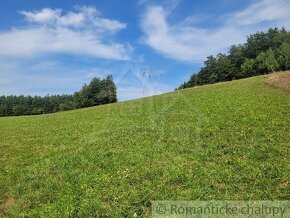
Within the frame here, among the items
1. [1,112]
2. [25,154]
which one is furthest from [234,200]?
[1,112]

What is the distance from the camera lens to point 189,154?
16.3 m

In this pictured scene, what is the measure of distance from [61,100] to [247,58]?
105 meters

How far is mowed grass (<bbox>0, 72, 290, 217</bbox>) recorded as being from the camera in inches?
457

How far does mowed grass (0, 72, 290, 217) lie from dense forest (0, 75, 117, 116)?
98931mm

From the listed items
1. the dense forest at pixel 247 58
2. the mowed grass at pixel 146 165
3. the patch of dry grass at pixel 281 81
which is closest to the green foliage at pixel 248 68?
the dense forest at pixel 247 58

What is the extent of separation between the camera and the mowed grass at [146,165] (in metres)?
11.6

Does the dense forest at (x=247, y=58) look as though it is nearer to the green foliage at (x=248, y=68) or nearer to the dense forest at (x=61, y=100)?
the green foliage at (x=248, y=68)

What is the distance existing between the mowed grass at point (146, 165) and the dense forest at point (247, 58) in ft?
281

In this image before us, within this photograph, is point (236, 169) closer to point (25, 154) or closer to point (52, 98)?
point (25, 154)

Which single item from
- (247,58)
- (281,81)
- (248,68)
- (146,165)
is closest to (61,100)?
(247,58)

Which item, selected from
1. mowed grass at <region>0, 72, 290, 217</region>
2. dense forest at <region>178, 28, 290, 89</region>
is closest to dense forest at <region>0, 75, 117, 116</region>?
dense forest at <region>178, 28, 290, 89</region>

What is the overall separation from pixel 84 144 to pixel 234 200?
468 inches

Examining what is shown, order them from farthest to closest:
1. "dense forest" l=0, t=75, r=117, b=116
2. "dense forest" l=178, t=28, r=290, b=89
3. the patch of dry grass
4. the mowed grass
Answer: "dense forest" l=0, t=75, r=117, b=116 → "dense forest" l=178, t=28, r=290, b=89 → the patch of dry grass → the mowed grass

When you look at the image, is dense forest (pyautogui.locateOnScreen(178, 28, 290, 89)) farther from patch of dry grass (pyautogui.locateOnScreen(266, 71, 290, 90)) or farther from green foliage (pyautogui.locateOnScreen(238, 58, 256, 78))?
patch of dry grass (pyautogui.locateOnScreen(266, 71, 290, 90))
